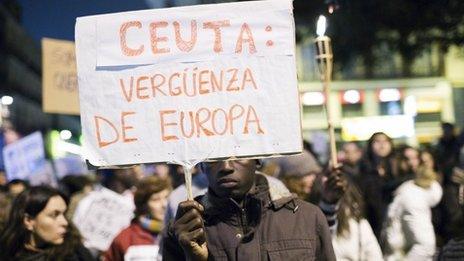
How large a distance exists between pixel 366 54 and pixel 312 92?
25.6 metres

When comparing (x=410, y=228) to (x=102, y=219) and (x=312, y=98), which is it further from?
(x=312, y=98)

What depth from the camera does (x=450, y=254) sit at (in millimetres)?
4910

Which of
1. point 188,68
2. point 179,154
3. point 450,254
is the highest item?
point 188,68

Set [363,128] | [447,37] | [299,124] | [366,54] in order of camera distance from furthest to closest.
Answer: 1. [363,128]
2. [366,54]
3. [447,37]
4. [299,124]

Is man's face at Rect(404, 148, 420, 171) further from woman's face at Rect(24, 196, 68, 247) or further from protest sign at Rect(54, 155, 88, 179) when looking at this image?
protest sign at Rect(54, 155, 88, 179)

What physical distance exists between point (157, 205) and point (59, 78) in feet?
17.1

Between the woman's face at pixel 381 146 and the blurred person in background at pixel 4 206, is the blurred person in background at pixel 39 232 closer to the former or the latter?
the blurred person in background at pixel 4 206

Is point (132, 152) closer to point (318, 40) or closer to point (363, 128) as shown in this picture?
point (318, 40)

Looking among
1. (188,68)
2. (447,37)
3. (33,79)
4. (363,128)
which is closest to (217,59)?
(188,68)

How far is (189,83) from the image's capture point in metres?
4.20

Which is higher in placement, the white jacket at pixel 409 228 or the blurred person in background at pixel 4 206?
the blurred person in background at pixel 4 206

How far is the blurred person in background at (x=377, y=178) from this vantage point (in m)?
8.50

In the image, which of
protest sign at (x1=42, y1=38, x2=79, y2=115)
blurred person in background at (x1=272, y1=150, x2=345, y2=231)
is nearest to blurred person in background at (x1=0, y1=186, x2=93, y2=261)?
blurred person in background at (x1=272, y1=150, x2=345, y2=231)

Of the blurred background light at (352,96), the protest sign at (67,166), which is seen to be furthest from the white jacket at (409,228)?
the blurred background light at (352,96)
